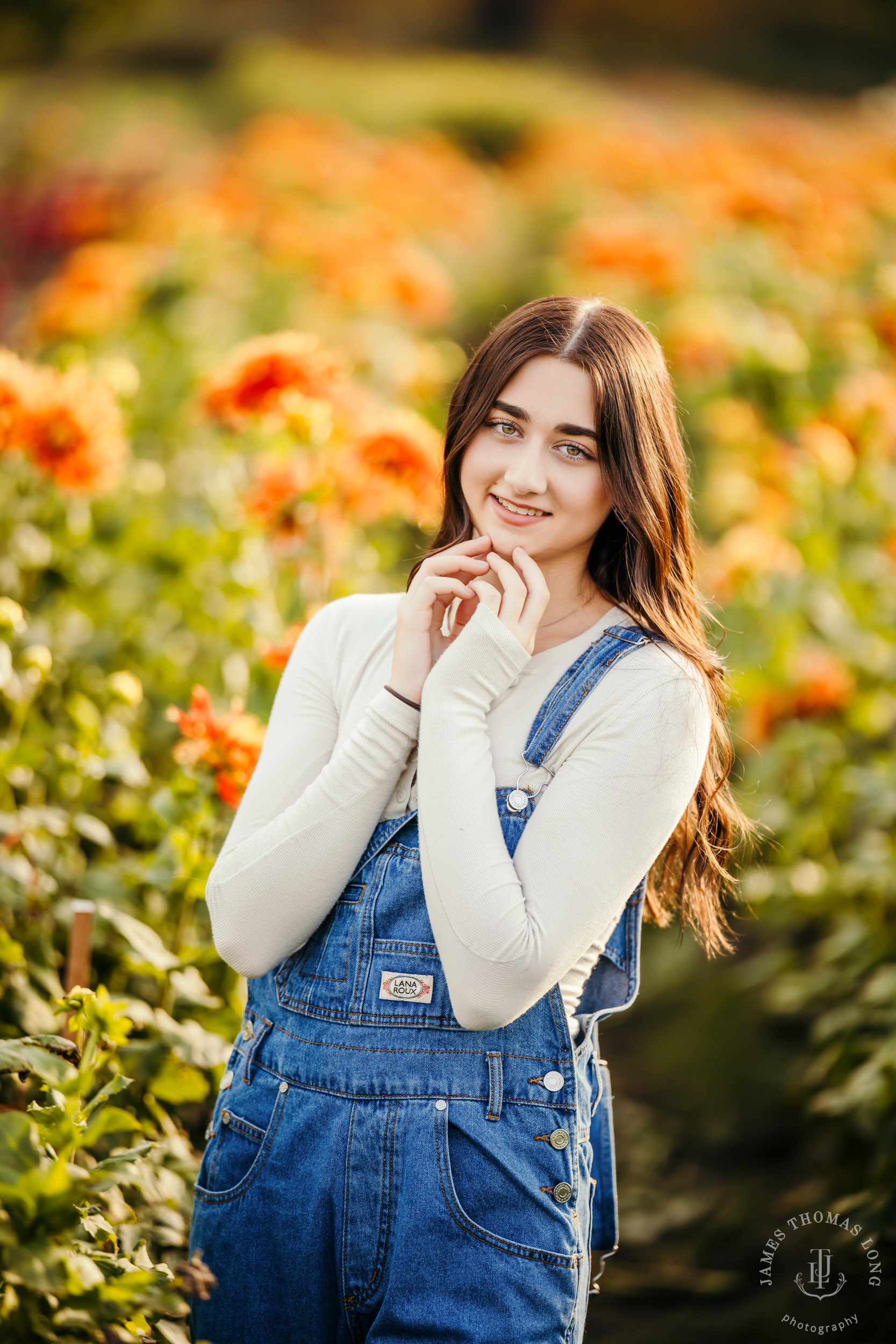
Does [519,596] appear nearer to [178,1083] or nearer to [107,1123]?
[107,1123]

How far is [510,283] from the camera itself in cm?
693

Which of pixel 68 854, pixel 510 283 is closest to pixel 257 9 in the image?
pixel 510 283

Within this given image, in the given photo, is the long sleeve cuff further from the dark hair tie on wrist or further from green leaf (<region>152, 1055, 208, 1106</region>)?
green leaf (<region>152, 1055, 208, 1106</region>)

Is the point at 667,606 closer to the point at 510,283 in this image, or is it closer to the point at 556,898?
the point at 556,898

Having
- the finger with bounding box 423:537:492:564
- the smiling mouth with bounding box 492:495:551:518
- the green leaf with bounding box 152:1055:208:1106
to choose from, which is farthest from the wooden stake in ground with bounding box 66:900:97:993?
the smiling mouth with bounding box 492:495:551:518

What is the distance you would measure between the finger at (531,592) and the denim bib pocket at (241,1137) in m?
0.59

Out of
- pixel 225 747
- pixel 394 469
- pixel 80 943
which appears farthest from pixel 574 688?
pixel 394 469

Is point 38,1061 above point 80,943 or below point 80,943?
below

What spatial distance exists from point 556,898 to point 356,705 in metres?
0.36

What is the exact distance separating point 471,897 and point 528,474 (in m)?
0.50

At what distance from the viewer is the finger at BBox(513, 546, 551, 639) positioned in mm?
1293

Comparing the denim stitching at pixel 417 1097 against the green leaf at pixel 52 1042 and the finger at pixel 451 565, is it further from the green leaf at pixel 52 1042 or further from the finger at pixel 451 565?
the finger at pixel 451 565

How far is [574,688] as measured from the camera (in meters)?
1.31

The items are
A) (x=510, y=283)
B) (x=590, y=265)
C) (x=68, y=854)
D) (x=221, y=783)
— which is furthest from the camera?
(x=510, y=283)
